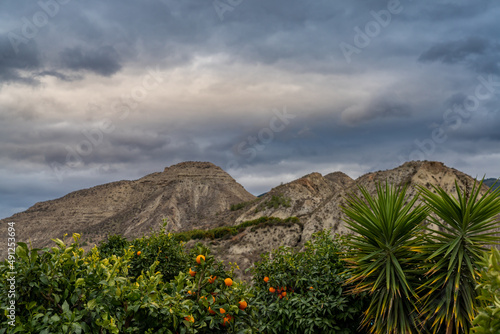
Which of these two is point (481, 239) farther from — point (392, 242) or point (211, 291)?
point (211, 291)

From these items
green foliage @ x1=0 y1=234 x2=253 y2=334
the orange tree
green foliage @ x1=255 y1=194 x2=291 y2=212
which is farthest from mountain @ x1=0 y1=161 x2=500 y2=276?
green foliage @ x1=0 y1=234 x2=253 y2=334

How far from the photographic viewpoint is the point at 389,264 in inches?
273

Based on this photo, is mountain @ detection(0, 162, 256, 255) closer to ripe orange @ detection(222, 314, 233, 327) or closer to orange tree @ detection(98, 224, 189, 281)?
orange tree @ detection(98, 224, 189, 281)

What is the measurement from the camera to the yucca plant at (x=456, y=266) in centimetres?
660

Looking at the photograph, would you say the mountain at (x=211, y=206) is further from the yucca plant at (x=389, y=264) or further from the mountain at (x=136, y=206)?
the yucca plant at (x=389, y=264)

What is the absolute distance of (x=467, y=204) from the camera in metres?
7.17

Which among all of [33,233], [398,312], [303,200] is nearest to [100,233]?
[33,233]

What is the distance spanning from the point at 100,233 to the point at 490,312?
72.7 meters

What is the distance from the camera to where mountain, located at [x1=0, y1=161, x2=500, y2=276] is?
2988cm

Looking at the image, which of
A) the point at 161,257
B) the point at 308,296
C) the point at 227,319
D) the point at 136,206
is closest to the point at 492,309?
the point at 227,319

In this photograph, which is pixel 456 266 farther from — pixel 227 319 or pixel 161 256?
pixel 161 256

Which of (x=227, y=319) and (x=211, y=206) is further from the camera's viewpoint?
(x=211, y=206)

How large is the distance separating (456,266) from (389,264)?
1120 millimetres

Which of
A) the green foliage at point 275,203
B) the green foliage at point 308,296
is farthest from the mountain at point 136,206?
the green foliage at point 308,296
